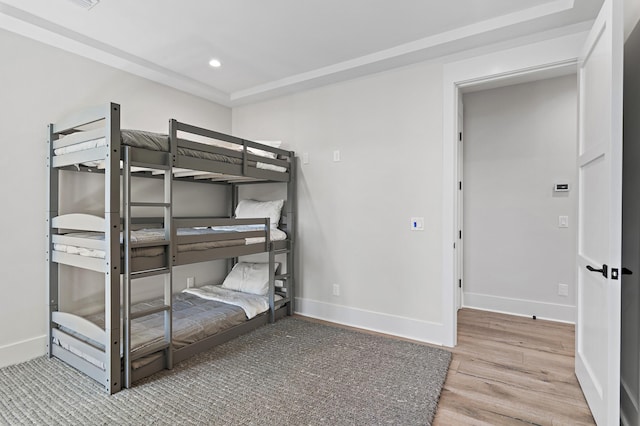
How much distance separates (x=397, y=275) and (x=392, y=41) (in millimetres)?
2026

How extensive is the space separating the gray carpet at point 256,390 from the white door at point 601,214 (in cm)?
83

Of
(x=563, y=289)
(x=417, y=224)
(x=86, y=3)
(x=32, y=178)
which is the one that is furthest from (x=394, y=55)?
(x=32, y=178)

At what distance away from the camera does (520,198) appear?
3486 millimetres

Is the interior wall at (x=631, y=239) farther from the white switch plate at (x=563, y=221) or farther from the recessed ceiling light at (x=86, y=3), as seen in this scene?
the recessed ceiling light at (x=86, y=3)

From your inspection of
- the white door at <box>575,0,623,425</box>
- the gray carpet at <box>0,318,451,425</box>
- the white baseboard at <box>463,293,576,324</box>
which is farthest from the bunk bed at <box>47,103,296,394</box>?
the white door at <box>575,0,623,425</box>

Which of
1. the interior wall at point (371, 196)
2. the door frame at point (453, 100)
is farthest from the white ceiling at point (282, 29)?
the interior wall at point (371, 196)

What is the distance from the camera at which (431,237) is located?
2.81m

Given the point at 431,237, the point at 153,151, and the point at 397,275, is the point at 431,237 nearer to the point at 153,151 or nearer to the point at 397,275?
the point at 397,275

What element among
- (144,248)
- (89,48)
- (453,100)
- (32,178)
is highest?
(89,48)

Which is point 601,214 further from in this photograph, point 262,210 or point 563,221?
point 262,210

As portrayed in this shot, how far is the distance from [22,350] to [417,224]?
10.6 ft

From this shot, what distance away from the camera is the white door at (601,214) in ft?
4.78

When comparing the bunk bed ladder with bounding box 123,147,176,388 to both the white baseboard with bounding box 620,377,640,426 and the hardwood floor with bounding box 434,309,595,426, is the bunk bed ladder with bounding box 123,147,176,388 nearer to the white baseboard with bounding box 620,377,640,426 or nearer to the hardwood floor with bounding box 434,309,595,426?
the hardwood floor with bounding box 434,309,595,426

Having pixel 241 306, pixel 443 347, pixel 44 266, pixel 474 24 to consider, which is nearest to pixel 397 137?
pixel 474 24
